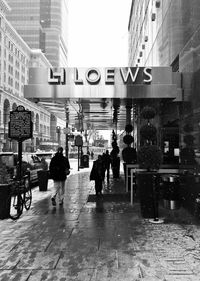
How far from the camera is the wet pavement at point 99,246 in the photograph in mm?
4547

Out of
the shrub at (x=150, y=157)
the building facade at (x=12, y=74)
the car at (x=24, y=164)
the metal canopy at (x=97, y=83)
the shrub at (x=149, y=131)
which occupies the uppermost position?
the building facade at (x=12, y=74)

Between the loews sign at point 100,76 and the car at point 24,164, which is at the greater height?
Result: the loews sign at point 100,76

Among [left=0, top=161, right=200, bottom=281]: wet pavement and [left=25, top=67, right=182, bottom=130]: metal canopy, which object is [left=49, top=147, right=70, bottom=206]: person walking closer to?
[left=0, top=161, right=200, bottom=281]: wet pavement

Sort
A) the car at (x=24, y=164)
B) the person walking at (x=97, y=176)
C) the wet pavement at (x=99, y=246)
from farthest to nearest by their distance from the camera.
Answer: the car at (x=24, y=164) < the person walking at (x=97, y=176) < the wet pavement at (x=99, y=246)

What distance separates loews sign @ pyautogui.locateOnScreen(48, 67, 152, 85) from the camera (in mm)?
11016

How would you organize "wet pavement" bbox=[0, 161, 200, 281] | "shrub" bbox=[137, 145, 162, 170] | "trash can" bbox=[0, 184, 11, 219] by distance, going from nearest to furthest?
"wet pavement" bbox=[0, 161, 200, 281], "trash can" bbox=[0, 184, 11, 219], "shrub" bbox=[137, 145, 162, 170]

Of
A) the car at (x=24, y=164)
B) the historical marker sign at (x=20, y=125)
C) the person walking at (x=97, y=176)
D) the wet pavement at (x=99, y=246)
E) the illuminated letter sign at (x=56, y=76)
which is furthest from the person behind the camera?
the car at (x=24, y=164)

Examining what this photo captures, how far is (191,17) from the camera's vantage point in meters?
9.22

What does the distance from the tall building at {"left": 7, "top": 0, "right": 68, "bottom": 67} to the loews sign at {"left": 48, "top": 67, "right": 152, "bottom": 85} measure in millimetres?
138344

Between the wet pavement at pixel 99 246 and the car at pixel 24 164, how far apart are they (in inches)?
219

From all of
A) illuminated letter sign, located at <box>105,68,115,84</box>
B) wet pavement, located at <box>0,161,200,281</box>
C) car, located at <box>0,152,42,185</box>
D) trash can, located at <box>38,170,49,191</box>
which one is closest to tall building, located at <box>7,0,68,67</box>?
car, located at <box>0,152,42,185</box>

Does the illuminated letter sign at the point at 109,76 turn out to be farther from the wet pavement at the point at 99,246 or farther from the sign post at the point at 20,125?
the wet pavement at the point at 99,246

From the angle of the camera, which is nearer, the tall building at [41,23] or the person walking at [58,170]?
the person walking at [58,170]

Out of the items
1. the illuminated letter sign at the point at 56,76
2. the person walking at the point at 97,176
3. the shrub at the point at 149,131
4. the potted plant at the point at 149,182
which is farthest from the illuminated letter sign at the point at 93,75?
the potted plant at the point at 149,182
